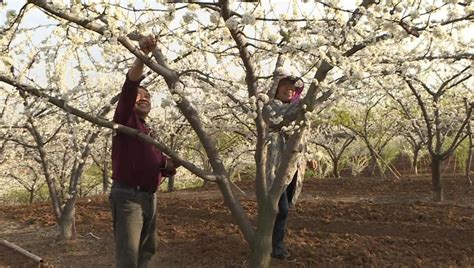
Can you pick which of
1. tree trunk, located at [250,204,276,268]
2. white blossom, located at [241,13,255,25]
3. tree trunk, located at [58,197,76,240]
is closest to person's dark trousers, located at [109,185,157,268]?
tree trunk, located at [250,204,276,268]

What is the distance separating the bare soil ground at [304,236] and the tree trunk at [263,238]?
2.43 feet

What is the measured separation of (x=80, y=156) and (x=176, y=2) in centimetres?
310

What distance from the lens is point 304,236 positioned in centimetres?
534

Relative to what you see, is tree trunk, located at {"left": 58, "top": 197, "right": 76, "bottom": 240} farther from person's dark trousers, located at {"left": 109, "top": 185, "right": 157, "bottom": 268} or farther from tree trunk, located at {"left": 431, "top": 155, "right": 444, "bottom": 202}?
tree trunk, located at {"left": 431, "top": 155, "right": 444, "bottom": 202}

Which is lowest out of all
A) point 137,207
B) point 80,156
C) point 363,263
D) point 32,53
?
point 363,263

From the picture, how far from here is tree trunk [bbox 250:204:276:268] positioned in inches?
147

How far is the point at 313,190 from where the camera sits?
9703mm

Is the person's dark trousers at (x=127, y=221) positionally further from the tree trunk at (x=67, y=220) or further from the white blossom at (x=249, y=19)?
the tree trunk at (x=67, y=220)

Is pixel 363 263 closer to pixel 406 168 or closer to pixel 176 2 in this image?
pixel 176 2

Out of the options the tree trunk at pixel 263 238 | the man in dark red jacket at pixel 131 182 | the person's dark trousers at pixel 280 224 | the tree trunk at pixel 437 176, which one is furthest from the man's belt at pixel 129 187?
the tree trunk at pixel 437 176

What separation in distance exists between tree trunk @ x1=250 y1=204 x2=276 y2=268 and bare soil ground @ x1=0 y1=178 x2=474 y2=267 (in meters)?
0.74

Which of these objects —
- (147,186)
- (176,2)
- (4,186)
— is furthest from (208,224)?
(4,186)

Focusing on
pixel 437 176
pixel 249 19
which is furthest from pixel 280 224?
pixel 437 176

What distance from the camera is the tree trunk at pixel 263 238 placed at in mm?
→ 3723
